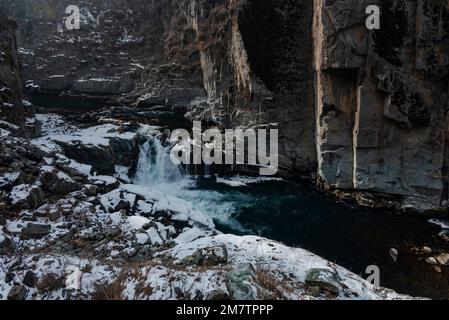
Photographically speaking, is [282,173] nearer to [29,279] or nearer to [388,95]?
[388,95]

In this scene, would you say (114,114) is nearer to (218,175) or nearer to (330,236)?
(218,175)

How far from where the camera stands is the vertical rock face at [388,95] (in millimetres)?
17359

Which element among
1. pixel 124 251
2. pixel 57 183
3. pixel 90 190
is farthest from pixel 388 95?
pixel 57 183

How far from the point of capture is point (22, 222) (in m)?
12.1

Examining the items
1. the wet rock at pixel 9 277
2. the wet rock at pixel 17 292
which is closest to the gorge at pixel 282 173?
the wet rock at pixel 9 277

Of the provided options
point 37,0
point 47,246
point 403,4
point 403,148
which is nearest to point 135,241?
point 47,246

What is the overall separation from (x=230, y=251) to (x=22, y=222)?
7.36m

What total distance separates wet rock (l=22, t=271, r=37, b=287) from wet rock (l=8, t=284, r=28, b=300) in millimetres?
178

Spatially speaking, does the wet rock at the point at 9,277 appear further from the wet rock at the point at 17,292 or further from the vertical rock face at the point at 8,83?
the vertical rock face at the point at 8,83

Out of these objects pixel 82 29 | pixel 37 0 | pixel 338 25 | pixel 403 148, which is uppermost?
pixel 37 0

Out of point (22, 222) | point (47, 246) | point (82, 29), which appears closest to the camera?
point (47, 246)

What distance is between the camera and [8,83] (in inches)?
763

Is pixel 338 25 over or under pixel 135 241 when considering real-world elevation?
over

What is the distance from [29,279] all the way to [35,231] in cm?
504
